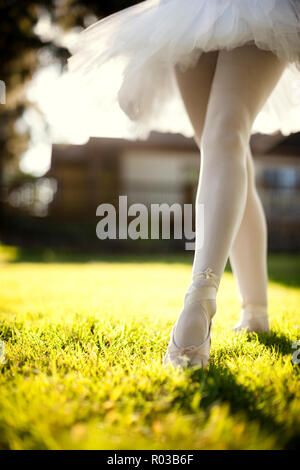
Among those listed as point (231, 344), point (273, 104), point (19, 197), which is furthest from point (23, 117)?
point (231, 344)

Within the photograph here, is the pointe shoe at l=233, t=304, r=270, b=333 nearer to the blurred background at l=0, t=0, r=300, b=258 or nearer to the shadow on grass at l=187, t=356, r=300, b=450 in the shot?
the shadow on grass at l=187, t=356, r=300, b=450

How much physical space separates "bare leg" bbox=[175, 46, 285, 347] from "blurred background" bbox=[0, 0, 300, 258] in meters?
5.32

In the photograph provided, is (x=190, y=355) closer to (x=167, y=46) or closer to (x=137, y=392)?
(x=137, y=392)

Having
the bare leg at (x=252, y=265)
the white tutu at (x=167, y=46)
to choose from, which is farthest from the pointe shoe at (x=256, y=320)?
the white tutu at (x=167, y=46)

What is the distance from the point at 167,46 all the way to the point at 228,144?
39cm

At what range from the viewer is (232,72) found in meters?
1.24

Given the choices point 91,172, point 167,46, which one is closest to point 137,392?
point 167,46

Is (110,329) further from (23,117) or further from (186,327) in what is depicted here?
(23,117)

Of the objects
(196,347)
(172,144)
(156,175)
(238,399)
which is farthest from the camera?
(156,175)

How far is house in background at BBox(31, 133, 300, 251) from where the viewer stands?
13000mm

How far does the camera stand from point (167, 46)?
4.20ft

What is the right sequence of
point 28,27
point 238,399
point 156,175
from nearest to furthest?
point 238,399, point 28,27, point 156,175

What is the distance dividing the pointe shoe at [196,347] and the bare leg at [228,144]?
2cm
